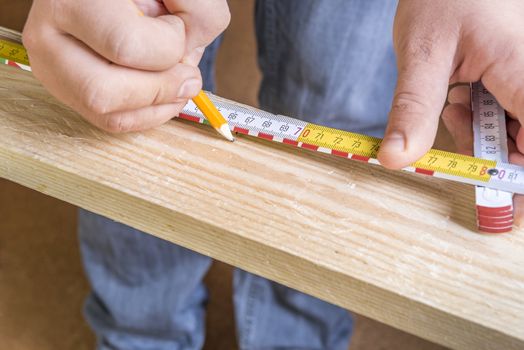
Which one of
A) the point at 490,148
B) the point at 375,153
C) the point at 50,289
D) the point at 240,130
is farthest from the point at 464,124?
the point at 50,289

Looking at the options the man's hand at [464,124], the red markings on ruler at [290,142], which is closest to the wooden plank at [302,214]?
the red markings on ruler at [290,142]

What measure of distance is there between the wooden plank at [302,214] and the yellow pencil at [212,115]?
16 mm

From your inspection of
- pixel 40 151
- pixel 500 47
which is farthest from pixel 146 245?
A: pixel 500 47

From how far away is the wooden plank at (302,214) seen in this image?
67 centimetres

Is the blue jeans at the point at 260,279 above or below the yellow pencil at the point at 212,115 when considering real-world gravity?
below

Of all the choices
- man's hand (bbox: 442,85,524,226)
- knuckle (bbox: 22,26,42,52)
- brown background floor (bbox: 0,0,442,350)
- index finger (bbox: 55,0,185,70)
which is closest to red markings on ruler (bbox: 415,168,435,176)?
man's hand (bbox: 442,85,524,226)

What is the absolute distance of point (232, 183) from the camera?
753mm

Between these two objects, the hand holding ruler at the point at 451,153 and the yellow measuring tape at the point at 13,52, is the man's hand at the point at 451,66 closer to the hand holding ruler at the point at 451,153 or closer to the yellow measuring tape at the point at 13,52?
the hand holding ruler at the point at 451,153

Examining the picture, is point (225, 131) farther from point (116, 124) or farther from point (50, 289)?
point (50, 289)

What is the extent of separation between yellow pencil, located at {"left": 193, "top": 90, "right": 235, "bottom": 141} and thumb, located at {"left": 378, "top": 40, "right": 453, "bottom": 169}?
0.20 m

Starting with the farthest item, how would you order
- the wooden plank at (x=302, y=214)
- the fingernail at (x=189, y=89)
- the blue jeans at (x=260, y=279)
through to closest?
the blue jeans at (x=260, y=279), the fingernail at (x=189, y=89), the wooden plank at (x=302, y=214)

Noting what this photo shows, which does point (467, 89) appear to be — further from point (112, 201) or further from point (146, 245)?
point (146, 245)

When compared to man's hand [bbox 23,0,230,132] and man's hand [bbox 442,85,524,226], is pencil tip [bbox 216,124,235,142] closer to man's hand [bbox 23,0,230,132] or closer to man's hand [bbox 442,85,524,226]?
man's hand [bbox 23,0,230,132]

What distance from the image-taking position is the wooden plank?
0.67 m
